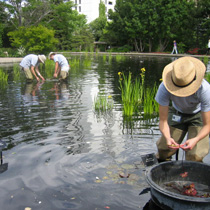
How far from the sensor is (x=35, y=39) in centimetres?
2797

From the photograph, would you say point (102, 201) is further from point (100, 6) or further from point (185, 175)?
point (100, 6)

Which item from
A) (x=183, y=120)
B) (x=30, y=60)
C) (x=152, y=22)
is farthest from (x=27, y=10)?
(x=183, y=120)

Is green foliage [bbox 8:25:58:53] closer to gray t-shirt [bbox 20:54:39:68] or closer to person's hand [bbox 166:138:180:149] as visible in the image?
gray t-shirt [bbox 20:54:39:68]

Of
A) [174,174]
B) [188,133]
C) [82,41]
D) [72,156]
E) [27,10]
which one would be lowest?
[72,156]

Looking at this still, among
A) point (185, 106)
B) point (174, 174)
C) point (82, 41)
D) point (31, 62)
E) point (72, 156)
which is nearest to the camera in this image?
point (174, 174)

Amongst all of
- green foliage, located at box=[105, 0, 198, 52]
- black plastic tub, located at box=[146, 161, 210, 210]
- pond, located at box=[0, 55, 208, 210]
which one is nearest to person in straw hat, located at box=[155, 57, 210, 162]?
black plastic tub, located at box=[146, 161, 210, 210]

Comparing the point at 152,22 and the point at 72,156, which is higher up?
the point at 152,22

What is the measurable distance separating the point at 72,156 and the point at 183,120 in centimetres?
182

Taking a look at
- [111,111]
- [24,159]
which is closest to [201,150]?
[24,159]

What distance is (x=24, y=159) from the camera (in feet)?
14.7

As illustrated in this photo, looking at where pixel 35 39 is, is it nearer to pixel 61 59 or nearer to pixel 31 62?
pixel 61 59

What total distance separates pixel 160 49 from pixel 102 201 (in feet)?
139

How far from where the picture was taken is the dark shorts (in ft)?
12.6

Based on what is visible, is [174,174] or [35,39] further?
[35,39]
